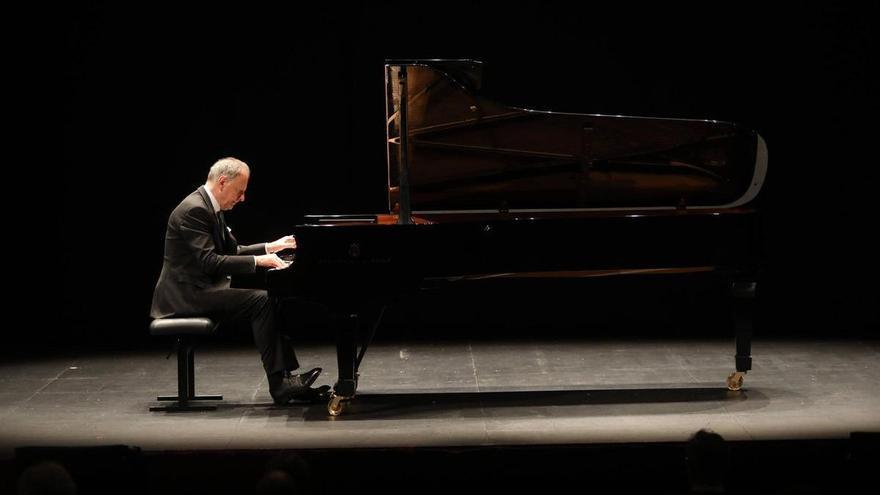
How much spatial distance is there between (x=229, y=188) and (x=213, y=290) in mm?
465

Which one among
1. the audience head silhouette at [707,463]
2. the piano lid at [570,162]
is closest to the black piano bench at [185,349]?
the piano lid at [570,162]

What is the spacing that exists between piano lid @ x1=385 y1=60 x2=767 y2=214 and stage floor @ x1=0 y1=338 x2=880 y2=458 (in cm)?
90

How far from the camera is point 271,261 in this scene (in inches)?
208

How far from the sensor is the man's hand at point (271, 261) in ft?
17.3

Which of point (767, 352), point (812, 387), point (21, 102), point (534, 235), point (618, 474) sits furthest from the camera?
point (21, 102)

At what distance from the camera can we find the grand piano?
5184mm

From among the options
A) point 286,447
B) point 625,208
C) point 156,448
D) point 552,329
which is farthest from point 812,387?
point 156,448

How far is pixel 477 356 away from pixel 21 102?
10.3ft

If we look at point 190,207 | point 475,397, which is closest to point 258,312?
point 190,207

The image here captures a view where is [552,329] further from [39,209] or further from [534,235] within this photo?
[39,209]

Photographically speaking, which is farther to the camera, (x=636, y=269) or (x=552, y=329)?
(x=552, y=329)

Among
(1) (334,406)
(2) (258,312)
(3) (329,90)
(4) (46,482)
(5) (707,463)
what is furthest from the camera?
(3) (329,90)

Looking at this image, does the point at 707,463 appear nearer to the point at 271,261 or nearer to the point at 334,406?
the point at 334,406

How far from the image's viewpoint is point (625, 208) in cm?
574
